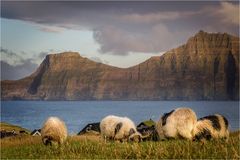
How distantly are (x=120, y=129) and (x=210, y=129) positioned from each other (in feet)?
18.2

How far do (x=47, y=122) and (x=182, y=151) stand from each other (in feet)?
34.0

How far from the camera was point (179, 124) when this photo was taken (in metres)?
24.6

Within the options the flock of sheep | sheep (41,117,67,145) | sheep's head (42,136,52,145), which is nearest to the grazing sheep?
the flock of sheep

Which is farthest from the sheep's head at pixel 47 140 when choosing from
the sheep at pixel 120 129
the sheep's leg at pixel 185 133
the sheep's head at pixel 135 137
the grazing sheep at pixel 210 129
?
the grazing sheep at pixel 210 129

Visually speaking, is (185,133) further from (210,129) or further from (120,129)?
(120,129)

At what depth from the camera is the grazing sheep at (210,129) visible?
2446cm

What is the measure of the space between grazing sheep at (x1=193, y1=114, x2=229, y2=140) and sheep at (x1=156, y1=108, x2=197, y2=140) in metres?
0.32

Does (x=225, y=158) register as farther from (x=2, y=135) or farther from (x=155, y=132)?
(x=2, y=135)

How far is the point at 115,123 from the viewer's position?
28969 mm

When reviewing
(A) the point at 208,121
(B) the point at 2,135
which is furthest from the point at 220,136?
(B) the point at 2,135

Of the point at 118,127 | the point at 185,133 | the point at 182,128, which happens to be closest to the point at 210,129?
the point at 185,133

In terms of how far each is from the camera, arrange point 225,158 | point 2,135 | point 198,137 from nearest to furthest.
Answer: point 225,158
point 198,137
point 2,135

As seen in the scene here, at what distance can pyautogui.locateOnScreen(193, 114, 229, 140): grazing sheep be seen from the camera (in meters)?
24.5

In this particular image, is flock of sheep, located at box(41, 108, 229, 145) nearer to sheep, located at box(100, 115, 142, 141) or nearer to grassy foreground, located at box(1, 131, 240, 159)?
sheep, located at box(100, 115, 142, 141)
